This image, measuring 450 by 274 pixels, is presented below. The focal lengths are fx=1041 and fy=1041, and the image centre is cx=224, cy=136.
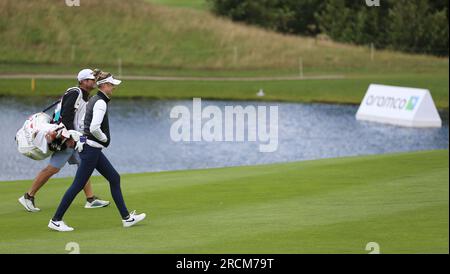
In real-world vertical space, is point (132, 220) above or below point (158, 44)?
above

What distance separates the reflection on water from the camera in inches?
1060

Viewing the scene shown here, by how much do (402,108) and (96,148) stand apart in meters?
24.8

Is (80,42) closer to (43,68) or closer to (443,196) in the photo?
(43,68)

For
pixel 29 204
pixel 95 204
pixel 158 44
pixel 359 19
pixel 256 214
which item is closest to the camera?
pixel 256 214

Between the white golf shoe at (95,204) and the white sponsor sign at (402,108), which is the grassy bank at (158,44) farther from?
the white golf shoe at (95,204)

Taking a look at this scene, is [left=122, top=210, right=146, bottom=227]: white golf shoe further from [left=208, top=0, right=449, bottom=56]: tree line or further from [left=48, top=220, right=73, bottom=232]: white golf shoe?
[left=208, top=0, right=449, bottom=56]: tree line

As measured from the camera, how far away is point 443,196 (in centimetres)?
1609

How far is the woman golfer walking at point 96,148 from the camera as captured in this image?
12.9m

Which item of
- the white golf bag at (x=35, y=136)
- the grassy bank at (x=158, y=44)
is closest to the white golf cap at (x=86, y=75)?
the white golf bag at (x=35, y=136)

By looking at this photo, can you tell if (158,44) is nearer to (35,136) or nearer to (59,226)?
(35,136)

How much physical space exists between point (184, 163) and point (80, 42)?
2810cm

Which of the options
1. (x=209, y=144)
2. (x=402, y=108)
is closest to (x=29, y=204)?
(x=209, y=144)

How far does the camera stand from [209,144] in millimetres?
30812
